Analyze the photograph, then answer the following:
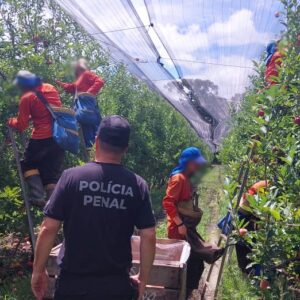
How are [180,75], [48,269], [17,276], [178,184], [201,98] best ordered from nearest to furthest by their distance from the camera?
1. [48,269]
2. [178,184]
3. [17,276]
4. [180,75]
5. [201,98]

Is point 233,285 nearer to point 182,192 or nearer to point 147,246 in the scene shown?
point 182,192

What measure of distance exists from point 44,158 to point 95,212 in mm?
1913

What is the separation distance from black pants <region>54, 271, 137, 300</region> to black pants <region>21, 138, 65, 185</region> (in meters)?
1.85

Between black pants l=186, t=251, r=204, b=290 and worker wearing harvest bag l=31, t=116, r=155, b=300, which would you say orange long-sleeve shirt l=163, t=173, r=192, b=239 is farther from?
worker wearing harvest bag l=31, t=116, r=155, b=300

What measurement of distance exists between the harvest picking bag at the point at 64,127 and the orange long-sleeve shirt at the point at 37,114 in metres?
0.06

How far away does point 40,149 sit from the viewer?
4.12 m

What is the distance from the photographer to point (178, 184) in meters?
3.94

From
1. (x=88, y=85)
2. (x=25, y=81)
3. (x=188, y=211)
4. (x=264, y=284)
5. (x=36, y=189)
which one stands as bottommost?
(x=264, y=284)

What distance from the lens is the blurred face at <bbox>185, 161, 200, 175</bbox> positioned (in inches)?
155

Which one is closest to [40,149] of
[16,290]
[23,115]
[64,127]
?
[64,127]

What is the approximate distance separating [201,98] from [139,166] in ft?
11.8

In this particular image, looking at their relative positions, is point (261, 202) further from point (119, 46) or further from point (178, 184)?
point (119, 46)

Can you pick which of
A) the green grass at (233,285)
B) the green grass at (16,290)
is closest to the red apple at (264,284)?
the green grass at (233,285)

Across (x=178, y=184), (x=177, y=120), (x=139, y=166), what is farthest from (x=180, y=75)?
(x=177, y=120)
